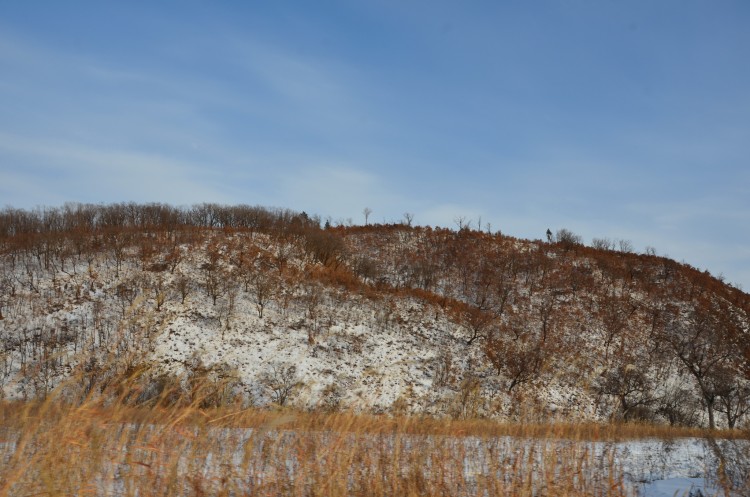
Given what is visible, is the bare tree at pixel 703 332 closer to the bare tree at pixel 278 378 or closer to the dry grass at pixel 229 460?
the bare tree at pixel 278 378

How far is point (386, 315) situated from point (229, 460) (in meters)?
29.4

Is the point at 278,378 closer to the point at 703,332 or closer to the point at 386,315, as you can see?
the point at 386,315

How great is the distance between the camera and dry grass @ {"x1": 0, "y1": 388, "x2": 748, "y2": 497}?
4926mm

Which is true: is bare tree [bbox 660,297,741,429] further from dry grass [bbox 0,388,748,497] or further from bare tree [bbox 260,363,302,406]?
dry grass [bbox 0,388,748,497]

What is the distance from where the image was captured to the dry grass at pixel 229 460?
4926 mm

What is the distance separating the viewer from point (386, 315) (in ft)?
114

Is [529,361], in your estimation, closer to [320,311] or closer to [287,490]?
[320,311]

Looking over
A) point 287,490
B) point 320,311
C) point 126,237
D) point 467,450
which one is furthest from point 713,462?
point 126,237

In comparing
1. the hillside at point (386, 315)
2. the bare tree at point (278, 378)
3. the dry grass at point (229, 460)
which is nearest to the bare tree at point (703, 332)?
the hillside at point (386, 315)

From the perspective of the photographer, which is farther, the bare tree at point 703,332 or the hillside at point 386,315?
the bare tree at point 703,332

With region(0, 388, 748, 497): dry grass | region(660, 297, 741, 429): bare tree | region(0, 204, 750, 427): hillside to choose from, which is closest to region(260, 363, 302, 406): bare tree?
region(0, 204, 750, 427): hillside

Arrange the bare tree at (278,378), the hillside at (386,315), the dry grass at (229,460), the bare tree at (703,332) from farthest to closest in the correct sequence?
the bare tree at (703,332)
the hillside at (386,315)
the bare tree at (278,378)
the dry grass at (229,460)

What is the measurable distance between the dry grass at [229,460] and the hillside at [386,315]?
1511 centimetres

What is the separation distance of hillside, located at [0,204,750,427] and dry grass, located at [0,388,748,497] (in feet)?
49.6
